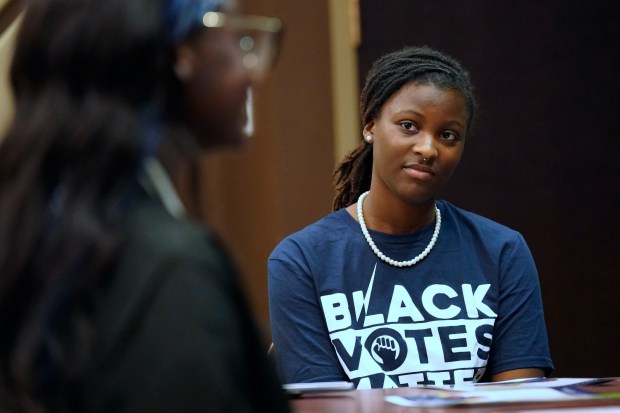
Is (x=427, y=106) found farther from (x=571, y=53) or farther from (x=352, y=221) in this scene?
(x=571, y=53)

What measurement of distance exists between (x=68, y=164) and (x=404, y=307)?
1299mm

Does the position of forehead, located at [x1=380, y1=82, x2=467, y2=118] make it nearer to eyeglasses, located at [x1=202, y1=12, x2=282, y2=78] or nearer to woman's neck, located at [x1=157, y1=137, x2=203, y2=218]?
eyeglasses, located at [x1=202, y1=12, x2=282, y2=78]

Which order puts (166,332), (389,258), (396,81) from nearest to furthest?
(166,332)
(389,258)
(396,81)

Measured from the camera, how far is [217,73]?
107cm

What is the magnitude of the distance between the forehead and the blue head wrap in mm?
1329

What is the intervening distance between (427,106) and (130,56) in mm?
1410

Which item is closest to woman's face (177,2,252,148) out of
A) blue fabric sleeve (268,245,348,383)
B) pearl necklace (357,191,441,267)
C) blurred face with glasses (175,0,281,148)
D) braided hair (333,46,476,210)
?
blurred face with glasses (175,0,281,148)

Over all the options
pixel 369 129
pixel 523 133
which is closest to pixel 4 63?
pixel 369 129

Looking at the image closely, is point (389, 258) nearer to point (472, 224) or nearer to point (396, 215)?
point (396, 215)

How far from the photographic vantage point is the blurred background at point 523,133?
3.27 metres

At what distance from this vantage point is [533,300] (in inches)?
90.7

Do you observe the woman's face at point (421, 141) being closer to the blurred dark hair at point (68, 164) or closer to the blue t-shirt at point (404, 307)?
the blue t-shirt at point (404, 307)

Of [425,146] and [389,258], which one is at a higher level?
[425,146]

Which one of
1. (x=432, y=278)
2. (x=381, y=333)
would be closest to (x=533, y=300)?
(x=432, y=278)
